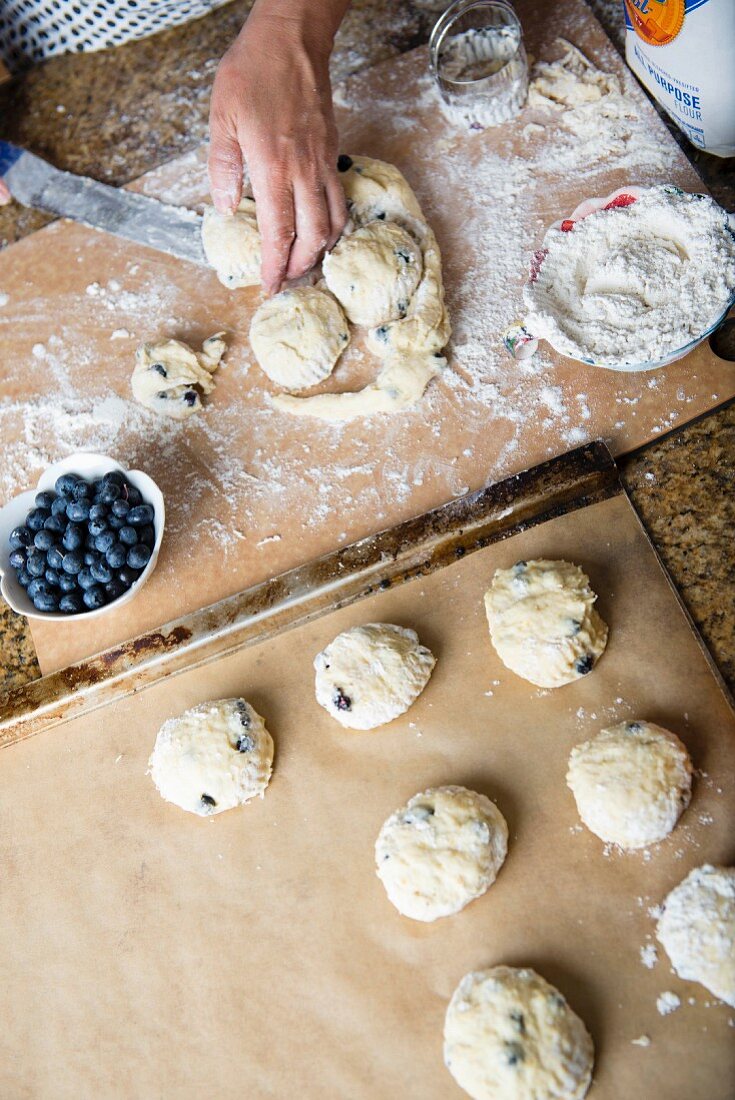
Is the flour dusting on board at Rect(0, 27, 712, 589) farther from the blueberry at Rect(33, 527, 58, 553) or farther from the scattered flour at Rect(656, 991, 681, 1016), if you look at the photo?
the scattered flour at Rect(656, 991, 681, 1016)

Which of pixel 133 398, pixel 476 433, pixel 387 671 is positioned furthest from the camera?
pixel 133 398

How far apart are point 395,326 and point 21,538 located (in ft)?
2.77

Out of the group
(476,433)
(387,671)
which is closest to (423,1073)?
(387,671)

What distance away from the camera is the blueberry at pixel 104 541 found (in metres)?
1.63

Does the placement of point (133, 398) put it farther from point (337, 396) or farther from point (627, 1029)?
point (627, 1029)

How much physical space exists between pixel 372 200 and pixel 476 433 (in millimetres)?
556

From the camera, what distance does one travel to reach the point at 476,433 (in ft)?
5.74

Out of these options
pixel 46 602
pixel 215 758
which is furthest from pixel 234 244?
pixel 215 758

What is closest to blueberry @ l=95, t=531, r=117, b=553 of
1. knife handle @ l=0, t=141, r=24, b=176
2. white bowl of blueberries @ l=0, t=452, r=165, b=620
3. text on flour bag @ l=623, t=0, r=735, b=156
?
white bowl of blueberries @ l=0, t=452, r=165, b=620

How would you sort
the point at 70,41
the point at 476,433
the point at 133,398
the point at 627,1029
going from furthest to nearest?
1. the point at 70,41
2. the point at 133,398
3. the point at 476,433
4. the point at 627,1029

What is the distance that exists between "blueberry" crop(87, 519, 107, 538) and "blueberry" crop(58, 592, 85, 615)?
0.12 m

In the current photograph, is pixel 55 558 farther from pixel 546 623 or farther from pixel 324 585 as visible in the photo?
pixel 546 623

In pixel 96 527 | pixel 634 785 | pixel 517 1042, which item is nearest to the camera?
pixel 517 1042

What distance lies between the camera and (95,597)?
1.62m
